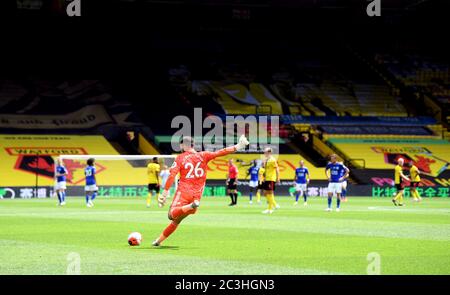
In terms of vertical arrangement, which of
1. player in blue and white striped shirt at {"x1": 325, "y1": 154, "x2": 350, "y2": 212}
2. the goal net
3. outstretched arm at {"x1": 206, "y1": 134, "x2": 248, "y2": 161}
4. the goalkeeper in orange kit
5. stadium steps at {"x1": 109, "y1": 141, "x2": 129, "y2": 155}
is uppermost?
outstretched arm at {"x1": 206, "y1": 134, "x2": 248, "y2": 161}

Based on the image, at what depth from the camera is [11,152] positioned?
55375mm

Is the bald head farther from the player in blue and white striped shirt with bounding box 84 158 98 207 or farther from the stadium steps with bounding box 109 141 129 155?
the stadium steps with bounding box 109 141 129 155

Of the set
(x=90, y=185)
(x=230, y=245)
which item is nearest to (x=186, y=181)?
(x=230, y=245)

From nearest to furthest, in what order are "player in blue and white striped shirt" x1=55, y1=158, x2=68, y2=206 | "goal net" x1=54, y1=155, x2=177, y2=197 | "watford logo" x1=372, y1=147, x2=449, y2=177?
"player in blue and white striped shirt" x1=55, y1=158, x2=68, y2=206 < "goal net" x1=54, y1=155, x2=177, y2=197 < "watford logo" x1=372, y1=147, x2=449, y2=177

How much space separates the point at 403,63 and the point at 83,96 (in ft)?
91.9

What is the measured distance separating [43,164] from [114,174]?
180 inches

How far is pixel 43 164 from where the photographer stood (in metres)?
54.1

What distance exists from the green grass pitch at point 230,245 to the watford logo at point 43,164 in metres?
23.3

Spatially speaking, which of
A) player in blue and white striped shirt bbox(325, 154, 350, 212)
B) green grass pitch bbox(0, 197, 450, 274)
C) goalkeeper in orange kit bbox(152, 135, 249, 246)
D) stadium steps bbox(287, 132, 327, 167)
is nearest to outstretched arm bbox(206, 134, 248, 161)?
goalkeeper in orange kit bbox(152, 135, 249, 246)

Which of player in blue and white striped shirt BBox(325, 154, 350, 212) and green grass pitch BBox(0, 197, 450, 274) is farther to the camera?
player in blue and white striped shirt BBox(325, 154, 350, 212)

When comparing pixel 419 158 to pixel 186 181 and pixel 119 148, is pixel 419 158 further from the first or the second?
pixel 186 181

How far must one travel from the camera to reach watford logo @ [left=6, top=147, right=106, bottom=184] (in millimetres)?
53625
